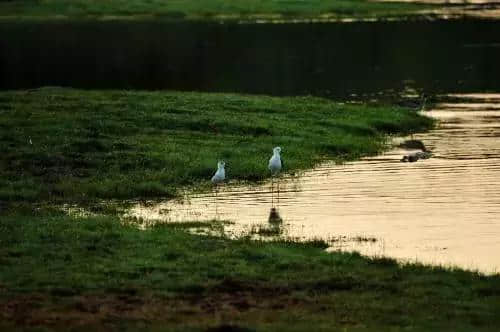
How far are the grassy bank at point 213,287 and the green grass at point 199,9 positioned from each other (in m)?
110

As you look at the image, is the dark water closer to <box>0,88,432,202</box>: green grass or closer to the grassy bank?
<box>0,88,432,202</box>: green grass

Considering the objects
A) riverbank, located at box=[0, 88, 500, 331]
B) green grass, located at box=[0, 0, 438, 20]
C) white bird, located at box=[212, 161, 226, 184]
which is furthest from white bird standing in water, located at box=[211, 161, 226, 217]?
green grass, located at box=[0, 0, 438, 20]

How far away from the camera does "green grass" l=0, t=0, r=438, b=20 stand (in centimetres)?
13512

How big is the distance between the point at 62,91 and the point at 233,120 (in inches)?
486

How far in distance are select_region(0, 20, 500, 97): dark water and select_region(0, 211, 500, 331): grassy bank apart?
43.0 metres

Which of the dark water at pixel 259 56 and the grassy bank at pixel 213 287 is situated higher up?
the dark water at pixel 259 56

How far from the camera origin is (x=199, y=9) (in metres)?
138

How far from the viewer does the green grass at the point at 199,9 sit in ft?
443

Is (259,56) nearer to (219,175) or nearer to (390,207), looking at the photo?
(219,175)

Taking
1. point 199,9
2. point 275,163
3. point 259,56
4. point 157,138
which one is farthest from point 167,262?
point 199,9

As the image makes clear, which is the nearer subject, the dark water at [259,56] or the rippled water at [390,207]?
the rippled water at [390,207]

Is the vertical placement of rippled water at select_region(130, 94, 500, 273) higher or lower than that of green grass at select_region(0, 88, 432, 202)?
lower

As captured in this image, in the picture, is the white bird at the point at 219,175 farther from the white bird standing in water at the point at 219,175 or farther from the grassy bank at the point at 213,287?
the grassy bank at the point at 213,287

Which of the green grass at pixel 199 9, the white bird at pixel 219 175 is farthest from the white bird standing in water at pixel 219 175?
the green grass at pixel 199 9
